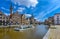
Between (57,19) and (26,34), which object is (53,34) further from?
(26,34)

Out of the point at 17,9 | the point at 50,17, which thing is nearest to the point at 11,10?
the point at 17,9

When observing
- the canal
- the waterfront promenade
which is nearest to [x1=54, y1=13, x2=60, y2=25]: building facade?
the waterfront promenade

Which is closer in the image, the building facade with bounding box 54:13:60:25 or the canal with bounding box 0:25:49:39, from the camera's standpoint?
the canal with bounding box 0:25:49:39

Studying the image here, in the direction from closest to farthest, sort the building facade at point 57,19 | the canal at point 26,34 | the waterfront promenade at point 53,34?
the waterfront promenade at point 53,34
the canal at point 26,34
the building facade at point 57,19

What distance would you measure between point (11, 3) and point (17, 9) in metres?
0.31

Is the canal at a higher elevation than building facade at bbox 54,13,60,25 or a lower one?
lower

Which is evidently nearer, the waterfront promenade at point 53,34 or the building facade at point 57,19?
the waterfront promenade at point 53,34

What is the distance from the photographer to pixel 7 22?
703cm

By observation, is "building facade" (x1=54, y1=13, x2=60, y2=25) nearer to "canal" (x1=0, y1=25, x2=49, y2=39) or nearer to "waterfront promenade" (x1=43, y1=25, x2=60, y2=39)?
"waterfront promenade" (x1=43, y1=25, x2=60, y2=39)

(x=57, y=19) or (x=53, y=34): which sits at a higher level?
(x=57, y=19)

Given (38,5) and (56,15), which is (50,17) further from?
(38,5)

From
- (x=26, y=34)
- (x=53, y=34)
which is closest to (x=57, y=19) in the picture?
(x=53, y=34)

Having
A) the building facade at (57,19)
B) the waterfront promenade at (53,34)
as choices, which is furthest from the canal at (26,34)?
the building facade at (57,19)

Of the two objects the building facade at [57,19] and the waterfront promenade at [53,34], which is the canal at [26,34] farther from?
the building facade at [57,19]
